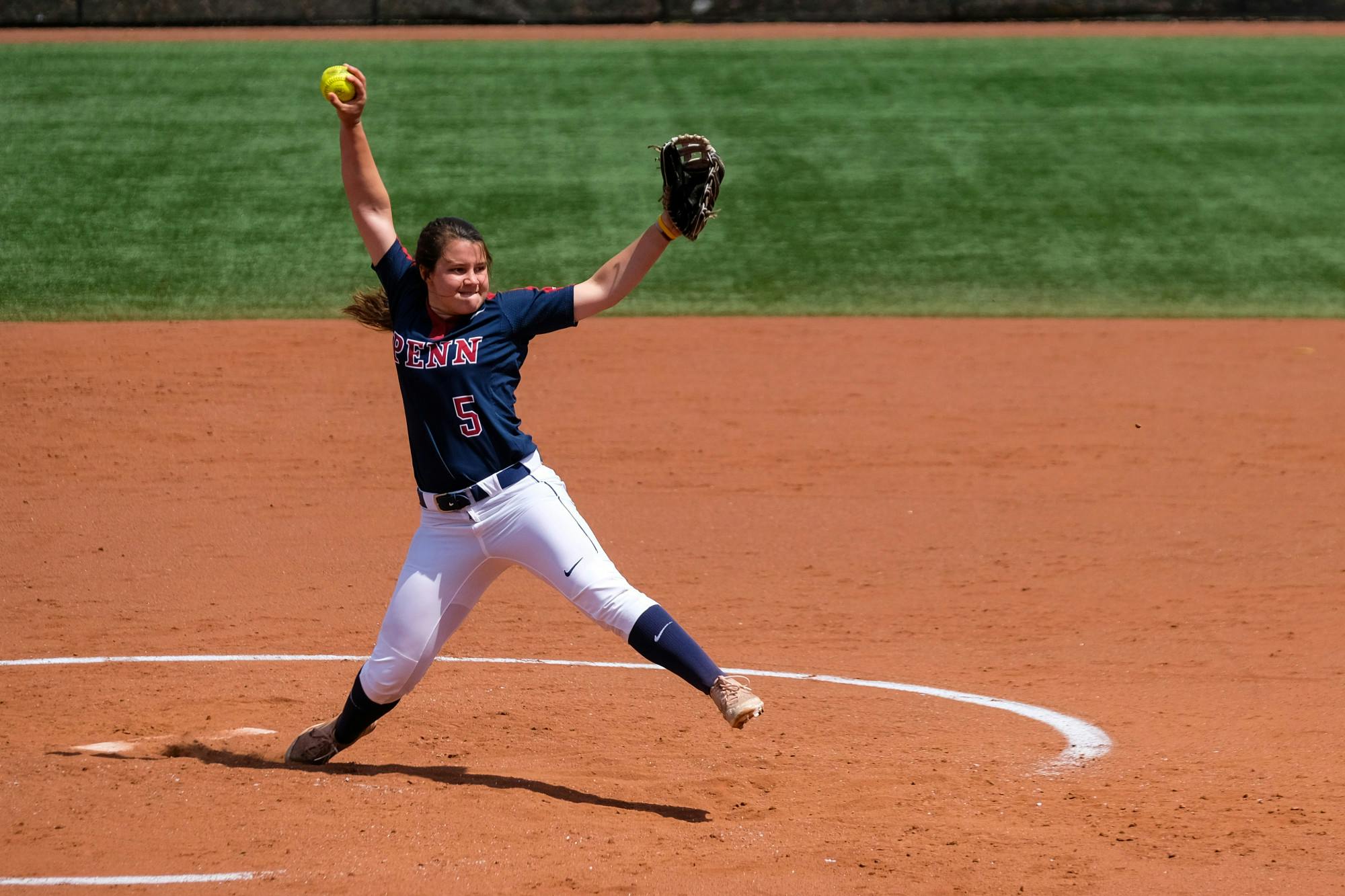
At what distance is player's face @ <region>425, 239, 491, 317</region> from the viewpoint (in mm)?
4371

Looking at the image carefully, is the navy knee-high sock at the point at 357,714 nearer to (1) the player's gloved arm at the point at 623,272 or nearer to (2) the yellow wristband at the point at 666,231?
(1) the player's gloved arm at the point at 623,272

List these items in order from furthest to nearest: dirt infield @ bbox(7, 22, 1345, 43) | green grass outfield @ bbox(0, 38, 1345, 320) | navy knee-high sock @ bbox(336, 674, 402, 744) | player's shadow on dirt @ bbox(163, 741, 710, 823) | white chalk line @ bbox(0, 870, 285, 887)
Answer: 1. dirt infield @ bbox(7, 22, 1345, 43)
2. green grass outfield @ bbox(0, 38, 1345, 320)
3. navy knee-high sock @ bbox(336, 674, 402, 744)
4. player's shadow on dirt @ bbox(163, 741, 710, 823)
5. white chalk line @ bbox(0, 870, 285, 887)

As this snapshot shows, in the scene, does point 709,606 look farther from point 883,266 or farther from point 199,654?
point 883,266

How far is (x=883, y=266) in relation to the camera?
560 inches

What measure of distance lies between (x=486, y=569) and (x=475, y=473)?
0.34 meters

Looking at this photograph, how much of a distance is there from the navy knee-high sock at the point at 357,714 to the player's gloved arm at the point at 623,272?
4.47 feet

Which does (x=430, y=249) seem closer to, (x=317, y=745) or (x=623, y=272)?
(x=623, y=272)

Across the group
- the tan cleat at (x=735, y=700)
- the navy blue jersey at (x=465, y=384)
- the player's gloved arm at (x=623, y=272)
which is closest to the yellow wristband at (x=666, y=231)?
the player's gloved arm at (x=623, y=272)

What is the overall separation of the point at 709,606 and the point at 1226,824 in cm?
297

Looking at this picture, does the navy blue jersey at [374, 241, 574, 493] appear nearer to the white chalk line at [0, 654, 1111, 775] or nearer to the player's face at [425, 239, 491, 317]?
the player's face at [425, 239, 491, 317]

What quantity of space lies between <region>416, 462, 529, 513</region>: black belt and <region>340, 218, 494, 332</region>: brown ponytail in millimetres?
620

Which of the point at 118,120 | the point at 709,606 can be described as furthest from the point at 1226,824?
the point at 118,120

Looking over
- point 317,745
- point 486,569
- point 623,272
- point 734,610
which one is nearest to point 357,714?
point 317,745

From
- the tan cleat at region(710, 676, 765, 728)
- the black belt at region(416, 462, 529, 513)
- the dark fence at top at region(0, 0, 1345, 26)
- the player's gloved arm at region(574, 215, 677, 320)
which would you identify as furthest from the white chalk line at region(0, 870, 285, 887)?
the dark fence at top at region(0, 0, 1345, 26)
